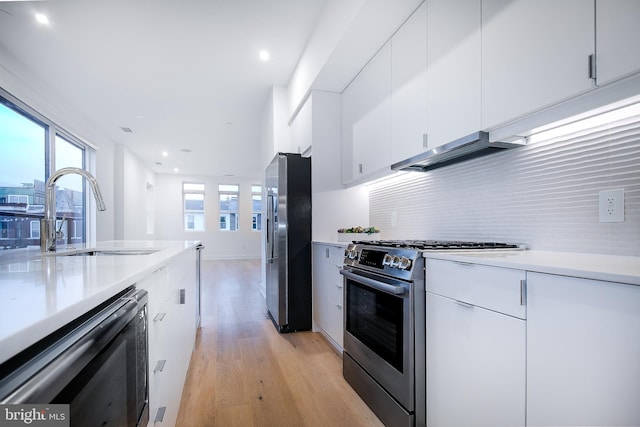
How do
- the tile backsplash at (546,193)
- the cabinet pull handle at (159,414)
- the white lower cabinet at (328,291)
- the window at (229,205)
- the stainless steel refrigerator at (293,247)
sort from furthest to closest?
the window at (229,205)
the stainless steel refrigerator at (293,247)
the white lower cabinet at (328,291)
the tile backsplash at (546,193)
the cabinet pull handle at (159,414)

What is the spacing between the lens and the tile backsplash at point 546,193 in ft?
4.15

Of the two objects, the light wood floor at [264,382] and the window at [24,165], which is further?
the window at [24,165]

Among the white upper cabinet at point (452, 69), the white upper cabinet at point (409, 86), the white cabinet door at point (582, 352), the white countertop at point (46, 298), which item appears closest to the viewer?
the white countertop at point (46, 298)

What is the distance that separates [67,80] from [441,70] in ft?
14.2

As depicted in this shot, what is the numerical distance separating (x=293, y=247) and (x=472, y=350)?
6.77ft

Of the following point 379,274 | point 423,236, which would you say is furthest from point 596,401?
point 423,236

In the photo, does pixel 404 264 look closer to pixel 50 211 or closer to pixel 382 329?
pixel 382 329

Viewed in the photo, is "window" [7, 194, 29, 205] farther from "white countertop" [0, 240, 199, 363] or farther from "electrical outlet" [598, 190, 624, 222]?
"electrical outlet" [598, 190, 624, 222]

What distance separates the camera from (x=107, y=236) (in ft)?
20.0

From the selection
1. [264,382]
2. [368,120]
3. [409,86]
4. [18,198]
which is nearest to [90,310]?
[264,382]

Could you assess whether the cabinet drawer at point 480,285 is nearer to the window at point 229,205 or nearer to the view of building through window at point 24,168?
the view of building through window at point 24,168

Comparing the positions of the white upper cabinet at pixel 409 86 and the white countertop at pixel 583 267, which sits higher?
the white upper cabinet at pixel 409 86

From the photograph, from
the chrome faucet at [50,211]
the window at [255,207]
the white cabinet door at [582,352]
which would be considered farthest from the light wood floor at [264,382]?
the window at [255,207]

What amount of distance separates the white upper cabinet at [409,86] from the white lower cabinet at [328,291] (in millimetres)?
927
